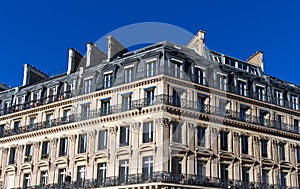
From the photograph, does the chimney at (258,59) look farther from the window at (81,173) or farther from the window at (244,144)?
the window at (81,173)

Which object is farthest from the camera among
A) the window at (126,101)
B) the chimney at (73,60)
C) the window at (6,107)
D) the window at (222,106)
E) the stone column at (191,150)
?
the window at (6,107)

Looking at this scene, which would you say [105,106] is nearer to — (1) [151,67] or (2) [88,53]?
(1) [151,67]

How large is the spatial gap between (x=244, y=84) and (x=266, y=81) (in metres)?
2.65

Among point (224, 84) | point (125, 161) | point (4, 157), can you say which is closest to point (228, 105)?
point (224, 84)

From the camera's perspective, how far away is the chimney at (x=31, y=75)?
4125cm

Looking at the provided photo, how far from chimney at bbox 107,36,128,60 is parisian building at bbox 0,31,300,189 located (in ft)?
0.29

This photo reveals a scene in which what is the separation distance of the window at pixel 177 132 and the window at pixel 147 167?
203 cm

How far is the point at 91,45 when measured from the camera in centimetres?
3659

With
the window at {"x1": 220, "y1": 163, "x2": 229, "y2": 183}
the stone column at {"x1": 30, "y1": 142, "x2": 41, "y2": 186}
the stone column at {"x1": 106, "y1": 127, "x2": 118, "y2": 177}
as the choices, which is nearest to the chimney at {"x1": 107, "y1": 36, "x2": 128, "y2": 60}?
the stone column at {"x1": 106, "y1": 127, "x2": 118, "y2": 177}

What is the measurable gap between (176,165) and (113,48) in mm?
11649

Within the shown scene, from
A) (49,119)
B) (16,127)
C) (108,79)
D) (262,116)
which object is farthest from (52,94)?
(262,116)

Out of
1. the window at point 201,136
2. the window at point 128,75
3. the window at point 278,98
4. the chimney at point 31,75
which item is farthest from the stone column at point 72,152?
the window at point 278,98

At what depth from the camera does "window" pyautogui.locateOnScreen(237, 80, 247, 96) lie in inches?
1341

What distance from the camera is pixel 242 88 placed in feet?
113
